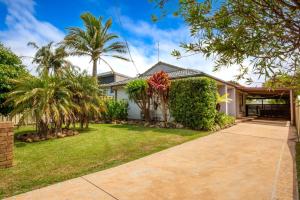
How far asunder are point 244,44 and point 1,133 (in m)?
5.53

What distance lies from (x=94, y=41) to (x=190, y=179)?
17721 mm

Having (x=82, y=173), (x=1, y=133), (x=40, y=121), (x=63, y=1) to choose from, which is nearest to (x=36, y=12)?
(x=63, y=1)

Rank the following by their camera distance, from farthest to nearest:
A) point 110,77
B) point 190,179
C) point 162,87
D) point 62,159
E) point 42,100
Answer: point 110,77
point 162,87
point 42,100
point 62,159
point 190,179

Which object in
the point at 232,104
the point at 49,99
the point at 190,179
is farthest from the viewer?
the point at 232,104

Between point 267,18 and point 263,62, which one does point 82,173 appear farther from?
point 267,18

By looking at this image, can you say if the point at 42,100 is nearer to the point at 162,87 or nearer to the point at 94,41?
the point at 162,87

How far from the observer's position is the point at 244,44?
2.16 meters

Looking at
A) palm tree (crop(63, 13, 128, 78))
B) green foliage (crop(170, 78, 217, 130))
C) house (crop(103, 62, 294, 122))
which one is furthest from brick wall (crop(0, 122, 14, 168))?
palm tree (crop(63, 13, 128, 78))

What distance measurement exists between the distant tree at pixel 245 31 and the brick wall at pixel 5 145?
4.78 meters

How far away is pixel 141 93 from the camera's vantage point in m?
13.5

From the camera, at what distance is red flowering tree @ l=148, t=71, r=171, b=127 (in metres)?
12.2

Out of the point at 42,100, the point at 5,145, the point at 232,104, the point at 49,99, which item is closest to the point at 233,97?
the point at 232,104

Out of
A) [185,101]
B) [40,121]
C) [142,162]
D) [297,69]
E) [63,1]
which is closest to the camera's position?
[297,69]

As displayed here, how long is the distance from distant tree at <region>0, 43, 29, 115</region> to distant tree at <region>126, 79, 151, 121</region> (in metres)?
6.44
